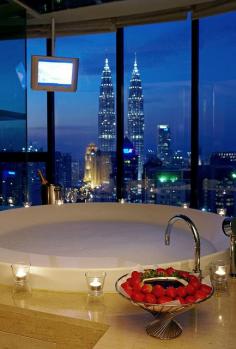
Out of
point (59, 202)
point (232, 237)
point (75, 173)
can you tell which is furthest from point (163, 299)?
point (75, 173)

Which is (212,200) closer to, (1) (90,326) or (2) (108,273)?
(2) (108,273)

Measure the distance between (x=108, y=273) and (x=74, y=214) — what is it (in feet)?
8.12

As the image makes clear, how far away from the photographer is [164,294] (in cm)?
151

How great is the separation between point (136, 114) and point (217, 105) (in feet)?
3.46

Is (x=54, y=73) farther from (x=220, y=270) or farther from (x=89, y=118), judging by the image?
(x=220, y=270)

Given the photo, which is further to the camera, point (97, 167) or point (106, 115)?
point (106, 115)

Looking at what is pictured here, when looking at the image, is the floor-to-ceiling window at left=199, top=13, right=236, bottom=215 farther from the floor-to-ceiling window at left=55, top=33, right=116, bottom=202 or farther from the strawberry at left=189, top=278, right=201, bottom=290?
the strawberry at left=189, top=278, right=201, bottom=290

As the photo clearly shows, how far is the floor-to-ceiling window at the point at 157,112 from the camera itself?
18.0 ft

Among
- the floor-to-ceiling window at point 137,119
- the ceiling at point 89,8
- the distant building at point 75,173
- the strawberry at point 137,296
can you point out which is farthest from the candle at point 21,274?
the ceiling at point 89,8

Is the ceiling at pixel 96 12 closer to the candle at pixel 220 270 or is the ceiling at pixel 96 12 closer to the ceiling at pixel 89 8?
the ceiling at pixel 89 8

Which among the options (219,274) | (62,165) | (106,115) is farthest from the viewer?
(62,165)

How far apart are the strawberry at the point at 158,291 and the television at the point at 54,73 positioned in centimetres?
343

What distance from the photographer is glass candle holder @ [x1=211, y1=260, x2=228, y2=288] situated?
2039mm

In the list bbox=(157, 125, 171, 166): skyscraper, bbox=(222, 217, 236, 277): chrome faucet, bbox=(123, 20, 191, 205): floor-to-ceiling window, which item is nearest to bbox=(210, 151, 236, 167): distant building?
bbox=(123, 20, 191, 205): floor-to-ceiling window
